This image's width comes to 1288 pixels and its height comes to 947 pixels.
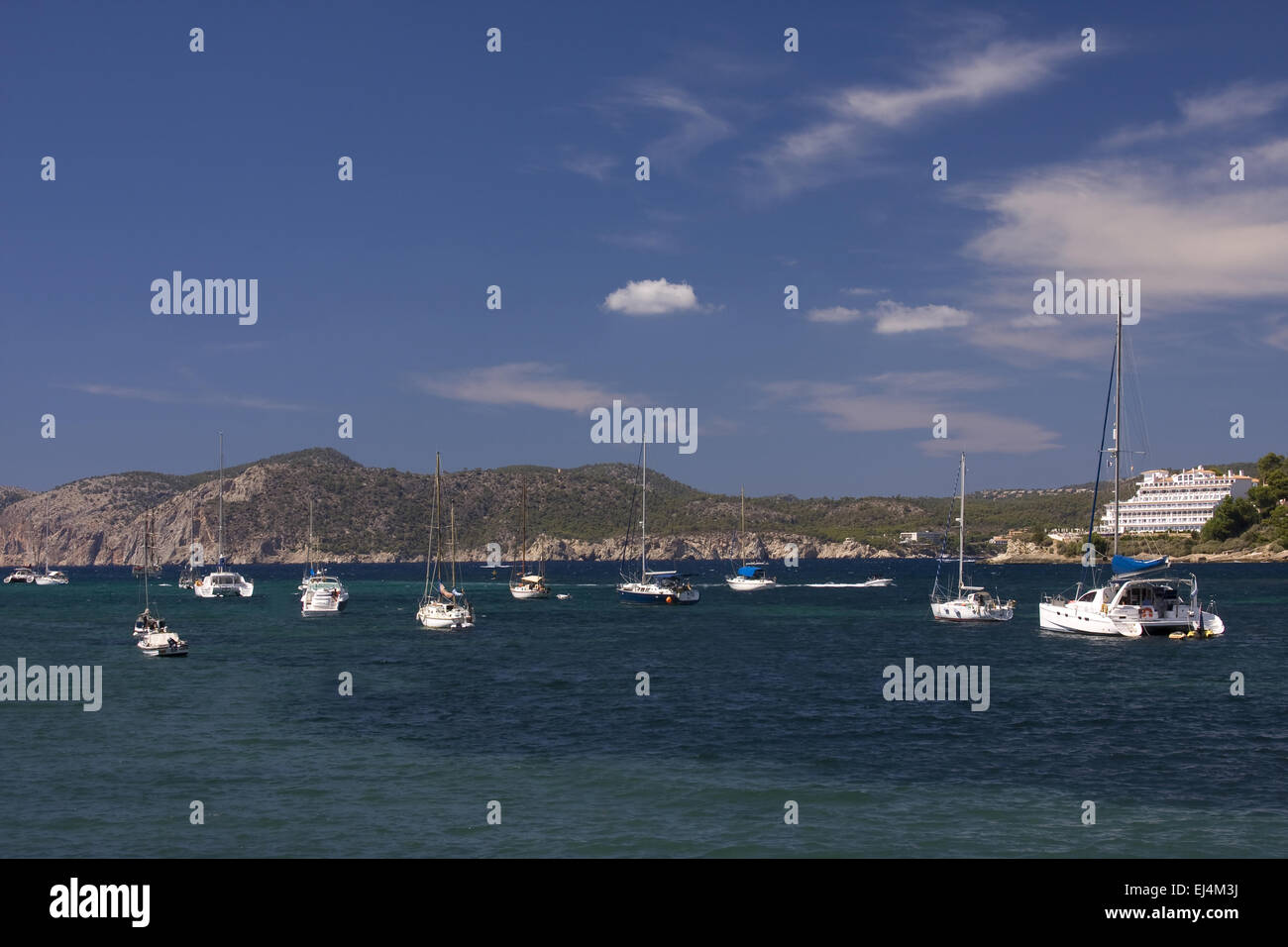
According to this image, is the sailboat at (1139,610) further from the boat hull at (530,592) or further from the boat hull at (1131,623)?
the boat hull at (530,592)

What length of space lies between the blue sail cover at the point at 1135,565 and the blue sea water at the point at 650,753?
18.8 ft

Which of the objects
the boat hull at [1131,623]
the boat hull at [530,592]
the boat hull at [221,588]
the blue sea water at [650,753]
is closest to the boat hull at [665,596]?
the boat hull at [530,592]

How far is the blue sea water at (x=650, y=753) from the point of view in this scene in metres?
24.3

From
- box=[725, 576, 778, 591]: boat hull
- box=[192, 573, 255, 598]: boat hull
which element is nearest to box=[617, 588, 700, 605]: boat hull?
box=[725, 576, 778, 591]: boat hull

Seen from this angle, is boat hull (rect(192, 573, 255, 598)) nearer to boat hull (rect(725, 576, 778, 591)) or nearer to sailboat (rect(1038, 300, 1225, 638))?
boat hull (rect(725, 576, 778, 591))

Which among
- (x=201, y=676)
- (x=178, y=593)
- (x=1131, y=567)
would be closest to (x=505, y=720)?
(x=201, y=676)

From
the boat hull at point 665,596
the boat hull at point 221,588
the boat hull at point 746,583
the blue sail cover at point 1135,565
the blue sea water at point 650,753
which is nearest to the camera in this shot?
the blue sea water at point 650,753

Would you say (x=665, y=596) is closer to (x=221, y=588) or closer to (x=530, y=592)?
(x=530, y=592)

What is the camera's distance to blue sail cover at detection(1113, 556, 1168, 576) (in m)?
73.6

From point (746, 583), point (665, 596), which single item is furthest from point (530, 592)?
point (746, 583)

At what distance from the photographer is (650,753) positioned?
113 feet
